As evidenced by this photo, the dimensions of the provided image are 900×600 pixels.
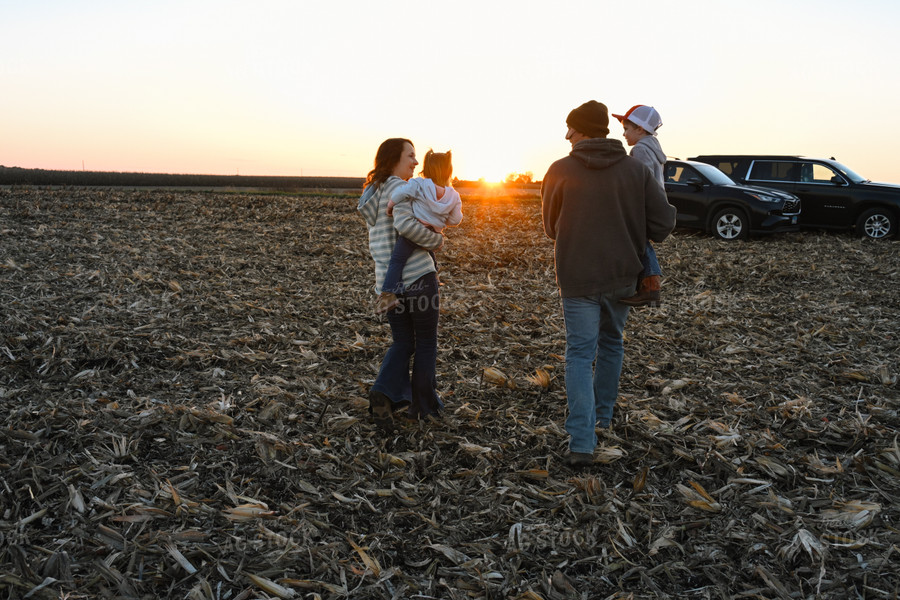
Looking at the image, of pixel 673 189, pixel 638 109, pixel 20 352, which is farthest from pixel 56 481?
pixel 673 189

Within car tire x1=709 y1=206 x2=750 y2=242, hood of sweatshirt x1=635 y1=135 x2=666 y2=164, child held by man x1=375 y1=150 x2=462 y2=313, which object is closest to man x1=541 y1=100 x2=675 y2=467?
hood of sweatshirt x1=635 y1=135 x2=666 y2=164

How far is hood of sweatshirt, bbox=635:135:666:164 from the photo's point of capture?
147 inches

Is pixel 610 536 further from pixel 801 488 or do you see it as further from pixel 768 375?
pixel 768 375

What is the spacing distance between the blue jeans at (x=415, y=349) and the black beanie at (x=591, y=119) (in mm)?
1237

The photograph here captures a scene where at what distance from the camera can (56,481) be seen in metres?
3.53

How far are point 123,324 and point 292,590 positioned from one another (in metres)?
4.56

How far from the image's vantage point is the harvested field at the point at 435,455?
2936mm

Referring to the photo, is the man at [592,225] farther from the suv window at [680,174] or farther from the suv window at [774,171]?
the suv window at [774,171]

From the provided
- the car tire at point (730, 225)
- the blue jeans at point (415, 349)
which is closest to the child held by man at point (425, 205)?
the blue jeans at point (415, 349)

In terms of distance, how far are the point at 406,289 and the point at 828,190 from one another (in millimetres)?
12930

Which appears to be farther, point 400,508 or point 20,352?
point 20,352

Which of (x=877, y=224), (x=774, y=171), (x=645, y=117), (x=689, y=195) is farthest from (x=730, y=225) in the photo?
(x=645, y=117)

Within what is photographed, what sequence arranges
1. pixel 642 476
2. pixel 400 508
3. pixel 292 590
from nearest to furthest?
pixel 292 590
pixel 400 508
pixel 642 476

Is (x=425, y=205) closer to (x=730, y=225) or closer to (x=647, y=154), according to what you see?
(x=647, y=154)
